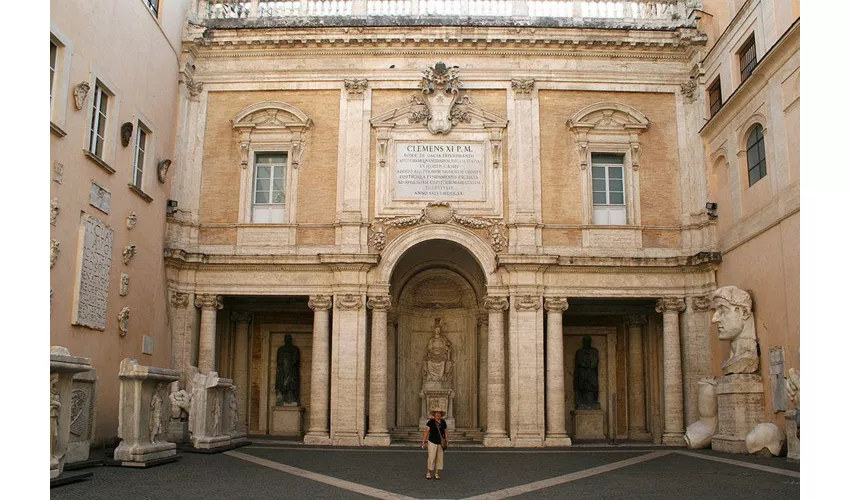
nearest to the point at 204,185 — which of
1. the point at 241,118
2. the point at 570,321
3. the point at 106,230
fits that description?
the point at 241,118

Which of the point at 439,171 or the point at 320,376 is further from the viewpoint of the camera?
the point at 439,171

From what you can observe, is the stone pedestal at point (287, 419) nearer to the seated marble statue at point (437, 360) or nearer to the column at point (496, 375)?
the seated marble statue at point (437, 360)

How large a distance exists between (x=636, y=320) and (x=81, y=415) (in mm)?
14278

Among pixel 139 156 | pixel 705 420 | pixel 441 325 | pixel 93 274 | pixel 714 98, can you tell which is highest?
pixel 714 98

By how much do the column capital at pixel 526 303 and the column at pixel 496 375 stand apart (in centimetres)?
29

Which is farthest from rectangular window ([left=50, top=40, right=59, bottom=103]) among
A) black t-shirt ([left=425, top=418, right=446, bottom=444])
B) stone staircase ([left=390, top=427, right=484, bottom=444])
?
stone staircase ([left=390, top=427, right=484, bottom=444])

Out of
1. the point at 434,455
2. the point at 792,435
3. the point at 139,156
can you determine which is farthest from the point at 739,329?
the point at 139,156

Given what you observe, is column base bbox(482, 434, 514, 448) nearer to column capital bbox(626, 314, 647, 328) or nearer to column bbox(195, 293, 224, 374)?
column capital bbox(626, 314, 647, 328)

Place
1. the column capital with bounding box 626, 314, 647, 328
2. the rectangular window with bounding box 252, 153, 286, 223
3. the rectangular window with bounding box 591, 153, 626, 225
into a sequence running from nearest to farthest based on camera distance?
the rectangular window with bounding box 591, 153, 626, 225
the rectangular window with bounding box 252, 153, 286, 223
the column capital with bounding box 626, 314, 647, 328

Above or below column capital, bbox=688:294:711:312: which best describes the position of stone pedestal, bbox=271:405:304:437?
below

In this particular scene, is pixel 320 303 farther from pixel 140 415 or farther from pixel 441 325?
pixel 140 415

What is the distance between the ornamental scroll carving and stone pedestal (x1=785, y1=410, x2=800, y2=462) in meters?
7.47

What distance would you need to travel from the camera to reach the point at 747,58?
17719mm

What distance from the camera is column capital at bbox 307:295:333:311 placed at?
19.0 metres
